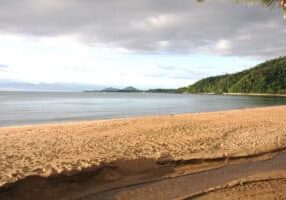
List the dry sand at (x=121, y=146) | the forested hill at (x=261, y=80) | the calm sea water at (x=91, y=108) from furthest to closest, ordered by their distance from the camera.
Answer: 1. the forested hill at (x=261, y=80)
2. the calm sea water at (x=91, y=108)
3. the dry sand at (x=121, y=146)

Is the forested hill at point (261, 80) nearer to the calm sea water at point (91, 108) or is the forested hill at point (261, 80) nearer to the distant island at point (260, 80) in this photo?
the distant island at point (260, 80)

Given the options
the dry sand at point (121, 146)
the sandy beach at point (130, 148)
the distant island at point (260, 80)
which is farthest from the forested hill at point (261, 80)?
the sandy beach at point (130, 148)

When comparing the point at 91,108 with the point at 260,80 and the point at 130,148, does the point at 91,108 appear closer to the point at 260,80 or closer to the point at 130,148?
the point at 130,148

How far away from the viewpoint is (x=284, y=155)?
14641mm

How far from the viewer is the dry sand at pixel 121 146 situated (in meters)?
11.7

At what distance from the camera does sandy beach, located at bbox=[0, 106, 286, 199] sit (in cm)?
1150

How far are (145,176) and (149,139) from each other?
5559 mm

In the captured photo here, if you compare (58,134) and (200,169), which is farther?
(58,134)

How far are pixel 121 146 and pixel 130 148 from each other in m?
0.53

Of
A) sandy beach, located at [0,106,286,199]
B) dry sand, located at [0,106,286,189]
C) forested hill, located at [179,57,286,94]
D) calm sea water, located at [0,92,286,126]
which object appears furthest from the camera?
forested hill, located at [179,57,286,94]

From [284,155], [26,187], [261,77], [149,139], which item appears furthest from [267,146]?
[261,77]

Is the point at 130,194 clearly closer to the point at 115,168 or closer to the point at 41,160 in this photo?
the point at 115,168

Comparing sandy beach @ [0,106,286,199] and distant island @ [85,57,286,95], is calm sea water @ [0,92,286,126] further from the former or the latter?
distant island @ [85,57,286,95]

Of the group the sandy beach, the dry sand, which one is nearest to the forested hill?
the dry sand
